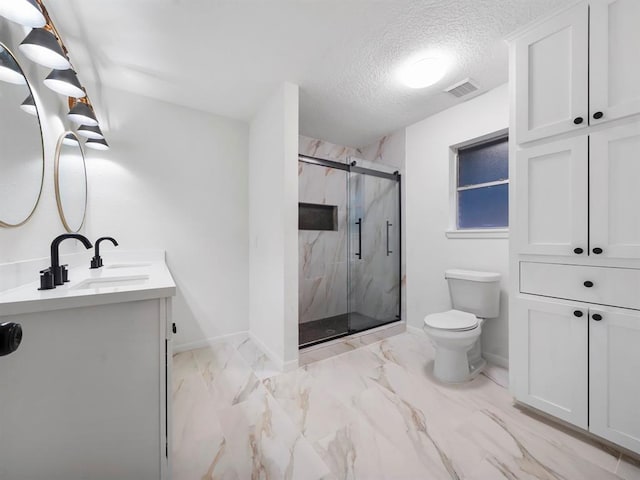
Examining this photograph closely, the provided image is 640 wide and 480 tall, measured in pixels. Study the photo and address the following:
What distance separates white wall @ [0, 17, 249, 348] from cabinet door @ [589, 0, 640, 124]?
2.65m

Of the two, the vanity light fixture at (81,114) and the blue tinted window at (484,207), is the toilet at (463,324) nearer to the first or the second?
the blue tinted window at (484,207)

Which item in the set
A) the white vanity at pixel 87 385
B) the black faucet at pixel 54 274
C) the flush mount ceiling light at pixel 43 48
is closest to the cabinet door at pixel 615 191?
the white vanity at pixel 87 385

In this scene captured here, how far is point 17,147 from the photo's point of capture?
46.5 inches

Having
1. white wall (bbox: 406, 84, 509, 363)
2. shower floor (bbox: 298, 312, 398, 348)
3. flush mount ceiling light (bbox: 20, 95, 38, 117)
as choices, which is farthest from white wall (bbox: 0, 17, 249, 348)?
white wall (bbox: 406, 84, 509, 363)

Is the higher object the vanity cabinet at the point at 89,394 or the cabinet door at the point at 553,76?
the cabinet door at the point at 553,76

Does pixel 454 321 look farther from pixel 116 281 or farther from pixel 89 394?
pixel 116 281

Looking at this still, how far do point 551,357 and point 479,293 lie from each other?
0.69 m

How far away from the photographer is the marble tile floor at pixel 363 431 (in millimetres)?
1222

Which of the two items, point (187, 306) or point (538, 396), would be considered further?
point (187, 306)

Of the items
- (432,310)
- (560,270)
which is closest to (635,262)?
(560,270)

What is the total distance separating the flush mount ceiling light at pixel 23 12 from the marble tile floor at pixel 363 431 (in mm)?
1949

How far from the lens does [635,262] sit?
1241 millimetres

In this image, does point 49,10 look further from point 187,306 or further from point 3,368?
point 187,306

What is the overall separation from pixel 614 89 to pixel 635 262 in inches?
33.2
